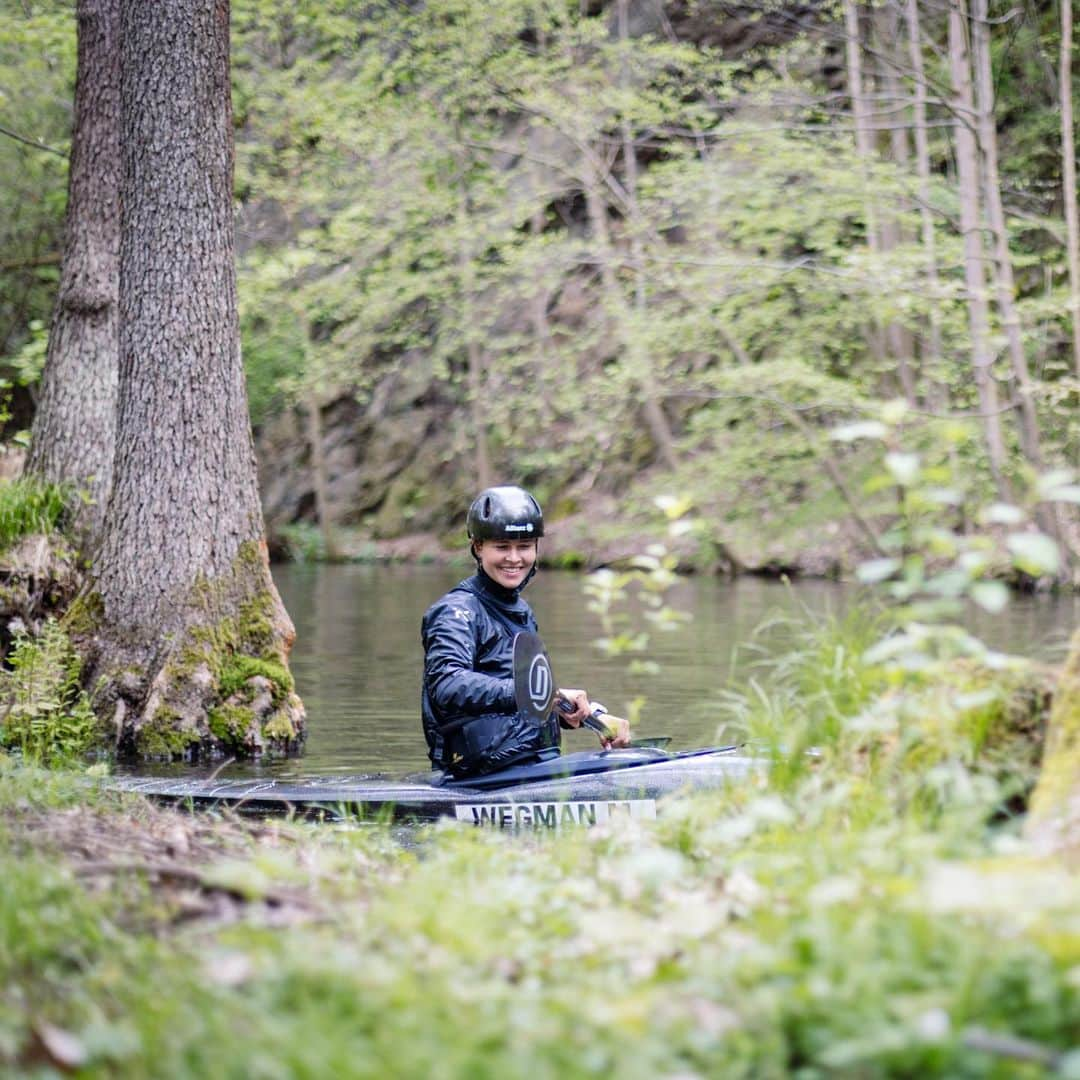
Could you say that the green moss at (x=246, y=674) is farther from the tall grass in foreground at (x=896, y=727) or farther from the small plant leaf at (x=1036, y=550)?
the small plant leaf at (x=1036, y=550)

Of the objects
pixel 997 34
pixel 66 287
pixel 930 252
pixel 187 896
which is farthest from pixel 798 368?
pixel 187 896

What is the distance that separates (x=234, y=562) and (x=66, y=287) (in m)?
2.78

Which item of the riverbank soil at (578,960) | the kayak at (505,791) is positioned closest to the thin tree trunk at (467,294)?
the kayak at (505,791)

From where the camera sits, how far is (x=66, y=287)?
9633mm

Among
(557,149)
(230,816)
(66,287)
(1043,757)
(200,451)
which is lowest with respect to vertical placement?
(230,816)

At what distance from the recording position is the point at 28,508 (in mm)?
8891

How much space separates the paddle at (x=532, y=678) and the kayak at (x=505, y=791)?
0.30m

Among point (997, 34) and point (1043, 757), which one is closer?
point (1043, 757)

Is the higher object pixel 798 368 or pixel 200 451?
pixel 798 368

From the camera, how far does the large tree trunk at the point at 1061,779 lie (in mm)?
3129

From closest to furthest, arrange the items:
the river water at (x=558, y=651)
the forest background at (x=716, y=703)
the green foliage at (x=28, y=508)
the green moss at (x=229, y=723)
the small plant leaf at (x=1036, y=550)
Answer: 1. the forest background at (x=716, y=703)
2. the small plant leaf at (x=1036, y=550)
3. the green moss at (x=229, y=723)
4. the green foliage at (x=28, y=508)
5. the river water at (x=558, y=651)

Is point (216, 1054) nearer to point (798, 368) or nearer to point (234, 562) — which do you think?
point (234, 562)

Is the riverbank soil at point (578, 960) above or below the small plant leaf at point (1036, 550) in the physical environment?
below

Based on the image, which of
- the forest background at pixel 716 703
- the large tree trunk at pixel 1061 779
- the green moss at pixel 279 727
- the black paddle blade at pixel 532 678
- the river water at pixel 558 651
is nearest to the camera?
the forest background at pixel 716 703
